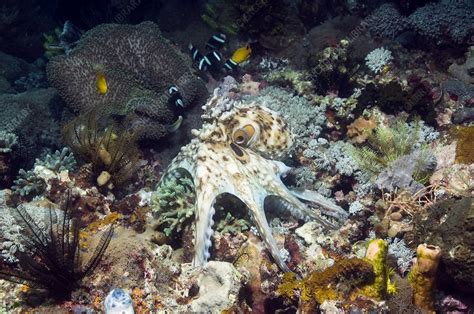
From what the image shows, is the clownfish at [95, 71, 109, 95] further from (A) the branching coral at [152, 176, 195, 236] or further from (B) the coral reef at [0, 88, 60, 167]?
(A) the branching coral at [152, 176, 195, 236]

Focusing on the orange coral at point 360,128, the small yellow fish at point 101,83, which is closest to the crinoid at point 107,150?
the small yellow fish at point 101,83

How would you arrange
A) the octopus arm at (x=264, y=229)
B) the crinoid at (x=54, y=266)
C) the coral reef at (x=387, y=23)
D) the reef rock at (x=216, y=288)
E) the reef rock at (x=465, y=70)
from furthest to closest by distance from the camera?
the coral reef at (x=387, y=23) < the reef rock at (x=465, y=70) < the octopus arm at (x=264, y=229) < the reef rock at (x=216, y=288) < the crinoid at (x=54, y=266)

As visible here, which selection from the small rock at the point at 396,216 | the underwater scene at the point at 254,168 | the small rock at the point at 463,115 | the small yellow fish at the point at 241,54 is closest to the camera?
the underwater scene at the point at 254,168

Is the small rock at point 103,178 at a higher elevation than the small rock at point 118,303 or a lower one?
lower

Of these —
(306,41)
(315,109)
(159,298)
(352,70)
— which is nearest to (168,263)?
(159,298)

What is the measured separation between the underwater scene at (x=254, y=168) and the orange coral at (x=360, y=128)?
0.09 ft

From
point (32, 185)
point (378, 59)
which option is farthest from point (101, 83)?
point (378, 59)

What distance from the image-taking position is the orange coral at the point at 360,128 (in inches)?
259

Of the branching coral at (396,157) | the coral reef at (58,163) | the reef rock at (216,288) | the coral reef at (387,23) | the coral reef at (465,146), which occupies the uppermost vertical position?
the coral reef at (387,23)

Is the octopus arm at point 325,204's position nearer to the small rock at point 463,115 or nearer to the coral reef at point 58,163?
the small rock at point 463,115

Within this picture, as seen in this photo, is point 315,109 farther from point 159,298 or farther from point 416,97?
point 159,298

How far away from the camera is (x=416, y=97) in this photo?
21.7ft

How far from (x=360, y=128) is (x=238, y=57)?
325 centimetres

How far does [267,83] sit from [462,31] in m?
4.17
